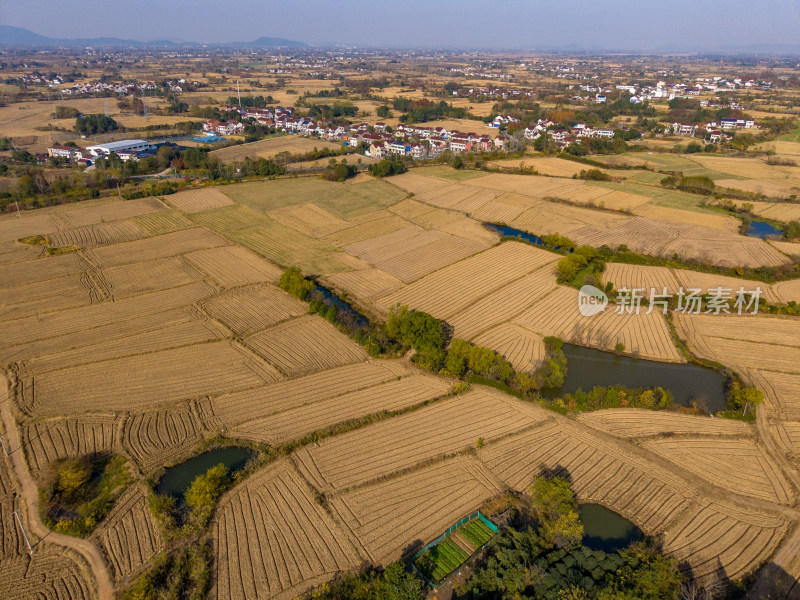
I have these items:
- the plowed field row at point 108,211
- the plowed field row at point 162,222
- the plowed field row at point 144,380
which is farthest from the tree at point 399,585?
the plowed field row at point 108,211

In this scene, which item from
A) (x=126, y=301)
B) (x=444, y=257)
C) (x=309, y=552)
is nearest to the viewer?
(x=309, y=552)

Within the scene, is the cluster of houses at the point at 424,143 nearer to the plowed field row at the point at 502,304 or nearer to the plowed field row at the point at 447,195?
the plowed field row at the point at 447,195

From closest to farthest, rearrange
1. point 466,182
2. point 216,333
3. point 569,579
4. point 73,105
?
point 569,579 → point 216,333 → point 466,182 → point 73,105

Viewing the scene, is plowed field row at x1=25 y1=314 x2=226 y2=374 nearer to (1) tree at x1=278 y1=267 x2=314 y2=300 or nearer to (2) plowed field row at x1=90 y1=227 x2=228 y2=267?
(1) tree at x1=278 y1=267 x2=314 y2=300

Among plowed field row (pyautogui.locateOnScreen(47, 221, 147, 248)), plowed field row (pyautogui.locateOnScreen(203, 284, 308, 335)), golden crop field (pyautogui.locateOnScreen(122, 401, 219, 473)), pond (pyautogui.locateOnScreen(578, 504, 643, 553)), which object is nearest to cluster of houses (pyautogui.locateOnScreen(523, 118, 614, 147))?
plowed field row (pyautogui.locateOnScreen(203, 284, 308, 335))

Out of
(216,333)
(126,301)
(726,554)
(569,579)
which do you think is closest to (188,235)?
(126,301)

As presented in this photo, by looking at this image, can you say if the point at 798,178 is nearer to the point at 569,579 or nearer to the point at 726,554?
the point at 726,554
